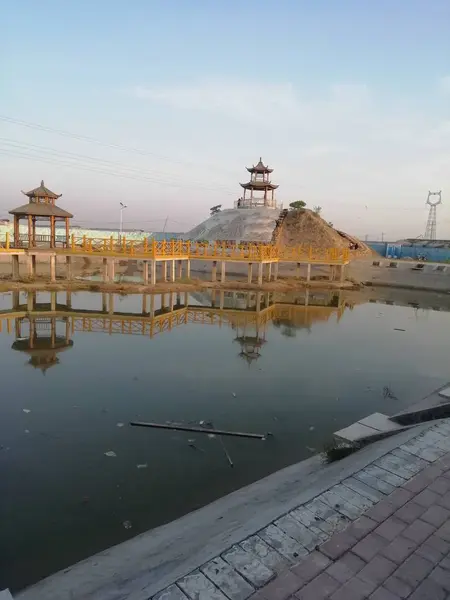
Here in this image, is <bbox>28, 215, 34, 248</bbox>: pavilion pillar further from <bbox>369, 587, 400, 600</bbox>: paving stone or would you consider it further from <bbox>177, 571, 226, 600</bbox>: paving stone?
<bbox>369, 587, 400, 600</bbox>: paving stone

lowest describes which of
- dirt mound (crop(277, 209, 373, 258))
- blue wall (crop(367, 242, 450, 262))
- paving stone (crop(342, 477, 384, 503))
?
paving stone (crop(342, 477, 384, 503))

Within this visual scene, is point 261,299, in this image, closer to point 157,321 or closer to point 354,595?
point 157,321

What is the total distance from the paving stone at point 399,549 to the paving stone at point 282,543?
28.3 inches

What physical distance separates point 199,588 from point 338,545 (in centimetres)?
133

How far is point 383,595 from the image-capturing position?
3256 millimetres

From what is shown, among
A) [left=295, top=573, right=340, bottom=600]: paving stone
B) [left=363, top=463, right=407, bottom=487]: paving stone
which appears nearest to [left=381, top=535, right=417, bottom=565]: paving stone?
[left=295, top=573, right=340, bottom=600]: paving stone

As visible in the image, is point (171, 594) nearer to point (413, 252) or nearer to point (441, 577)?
point (441, 577)

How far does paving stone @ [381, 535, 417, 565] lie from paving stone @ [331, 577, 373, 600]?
45cm

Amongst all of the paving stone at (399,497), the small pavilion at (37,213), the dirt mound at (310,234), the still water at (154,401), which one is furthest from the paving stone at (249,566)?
the dirt mound at (310,234)

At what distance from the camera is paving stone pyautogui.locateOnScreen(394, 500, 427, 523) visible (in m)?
4.29

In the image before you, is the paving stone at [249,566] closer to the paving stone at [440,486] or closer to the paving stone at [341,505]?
the paving stone at [341,505]

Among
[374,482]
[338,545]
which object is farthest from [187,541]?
[374,482]

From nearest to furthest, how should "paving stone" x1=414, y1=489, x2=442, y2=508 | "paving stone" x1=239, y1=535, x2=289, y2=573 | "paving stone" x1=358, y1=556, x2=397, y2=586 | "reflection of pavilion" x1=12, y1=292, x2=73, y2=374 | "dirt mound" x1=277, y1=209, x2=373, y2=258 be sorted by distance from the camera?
1. "paving stone" x1=358, y1=556, x2=397, y2=586
2. "paving stone" x1=239, y1=535, x2=289, y2=573
3. "paving stone" x1=414, y1=489, x2=442, y2=508
4. "reflection of pavilion" x1=12, y1=292, x2=73, y2=374
5. "dirt mound" x1=277, y1=209, x2=373, y2=258

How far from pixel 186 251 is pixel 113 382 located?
69.0ft
